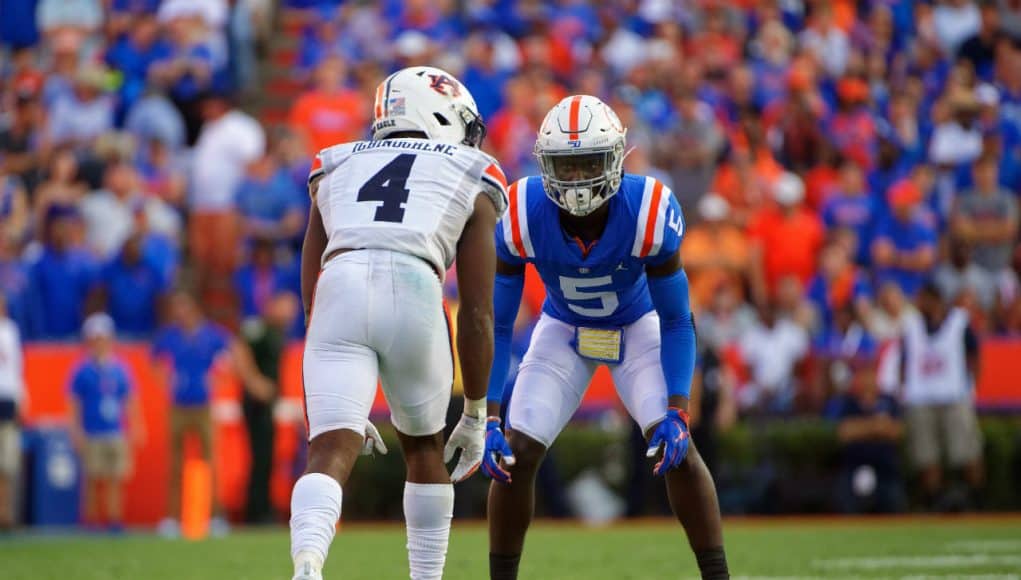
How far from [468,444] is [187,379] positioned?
6970mm

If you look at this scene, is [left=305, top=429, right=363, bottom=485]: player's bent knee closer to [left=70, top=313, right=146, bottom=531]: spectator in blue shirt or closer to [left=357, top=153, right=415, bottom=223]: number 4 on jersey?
[left=357, top=153, right=415, bottom=223]: number 4 on jersey

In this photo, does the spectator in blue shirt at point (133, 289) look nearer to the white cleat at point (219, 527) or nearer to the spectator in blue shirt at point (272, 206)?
the spectator in blue shirt at point (272, 206)

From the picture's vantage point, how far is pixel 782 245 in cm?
1327

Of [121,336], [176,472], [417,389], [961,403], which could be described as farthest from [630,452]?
[417,389]

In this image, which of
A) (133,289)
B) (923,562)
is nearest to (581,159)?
(923,562)

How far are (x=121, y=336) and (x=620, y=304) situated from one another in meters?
7.65

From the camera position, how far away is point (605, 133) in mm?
5578

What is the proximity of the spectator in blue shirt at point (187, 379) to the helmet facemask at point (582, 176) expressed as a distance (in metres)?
6.65

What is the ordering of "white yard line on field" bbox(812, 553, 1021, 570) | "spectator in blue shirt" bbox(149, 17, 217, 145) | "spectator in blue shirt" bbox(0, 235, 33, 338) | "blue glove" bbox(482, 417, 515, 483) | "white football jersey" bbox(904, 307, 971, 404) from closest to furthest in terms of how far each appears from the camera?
1. "blue glove" bbox(482, 417, 515, 483)
2. "white yard line on field" bbox(812, 553, 1021, 570)
3. "white football jersey" bbox(904, 307, 971, 404)
4. "spectator in blue shirt" bbox(0, 235, 33, 338)
5. "spectator in blue shirt" bbox(149, 17, 217, 145)

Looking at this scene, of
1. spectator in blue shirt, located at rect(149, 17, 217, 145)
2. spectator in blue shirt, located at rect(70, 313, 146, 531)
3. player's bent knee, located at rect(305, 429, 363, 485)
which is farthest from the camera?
spectator in blue shirt, located at rect(149, 17, 217, 145)

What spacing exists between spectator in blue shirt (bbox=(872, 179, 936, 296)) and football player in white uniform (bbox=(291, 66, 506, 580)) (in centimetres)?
839

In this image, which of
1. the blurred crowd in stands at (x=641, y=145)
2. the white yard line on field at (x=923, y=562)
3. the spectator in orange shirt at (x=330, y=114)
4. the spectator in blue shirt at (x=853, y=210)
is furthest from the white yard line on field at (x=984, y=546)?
the spectator in orange shirt at (x=330, y=114)

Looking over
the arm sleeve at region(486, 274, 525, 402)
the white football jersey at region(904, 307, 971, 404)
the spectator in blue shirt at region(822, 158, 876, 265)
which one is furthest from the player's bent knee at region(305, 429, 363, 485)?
the spectator in blue shirt at region(822, 158, 876, 265)

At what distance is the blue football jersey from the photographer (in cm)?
553
